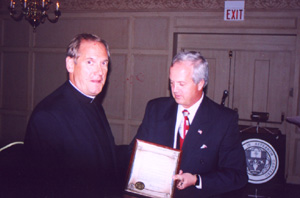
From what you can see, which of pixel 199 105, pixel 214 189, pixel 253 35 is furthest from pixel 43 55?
pixel 214 189

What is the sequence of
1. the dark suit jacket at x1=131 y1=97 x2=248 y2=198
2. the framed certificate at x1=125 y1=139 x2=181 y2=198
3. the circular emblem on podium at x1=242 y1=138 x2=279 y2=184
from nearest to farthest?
1. the framed certificate at x1=125 y1=139 x2=181 y2=198
2. the dark suit jacket at x1=131 y1=97 x2=248 y2=198
3. the circular emblem on podium at x1=242 y1=138 x2=279 y2=184

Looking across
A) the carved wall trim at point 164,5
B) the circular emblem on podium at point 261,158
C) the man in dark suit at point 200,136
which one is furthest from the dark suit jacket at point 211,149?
the carved wall trim at point 164,5

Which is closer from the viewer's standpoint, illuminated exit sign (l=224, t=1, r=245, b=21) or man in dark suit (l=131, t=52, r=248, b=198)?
man in dark suit (l=131, t=52, r=248, b=198)

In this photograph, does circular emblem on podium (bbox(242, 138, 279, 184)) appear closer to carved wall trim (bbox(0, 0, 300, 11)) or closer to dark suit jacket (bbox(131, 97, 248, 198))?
dark suit jacket (bbox(131, 97, 248, 198))

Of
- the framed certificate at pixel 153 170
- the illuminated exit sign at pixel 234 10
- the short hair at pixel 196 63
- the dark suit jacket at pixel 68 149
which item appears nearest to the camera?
the dark suit jacket at pixel 68 149

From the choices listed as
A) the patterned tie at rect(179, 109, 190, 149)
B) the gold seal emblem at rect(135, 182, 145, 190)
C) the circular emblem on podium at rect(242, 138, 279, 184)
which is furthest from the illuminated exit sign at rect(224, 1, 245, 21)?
the gold seal emblem at rect(135, 182, 145, 190)

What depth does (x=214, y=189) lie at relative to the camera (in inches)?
83.5

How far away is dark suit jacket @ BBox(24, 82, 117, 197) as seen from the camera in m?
1.56

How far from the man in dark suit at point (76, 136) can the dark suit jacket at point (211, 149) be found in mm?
541

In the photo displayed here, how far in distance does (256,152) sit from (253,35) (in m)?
2.26

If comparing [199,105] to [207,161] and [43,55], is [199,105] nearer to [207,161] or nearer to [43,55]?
[207,161]

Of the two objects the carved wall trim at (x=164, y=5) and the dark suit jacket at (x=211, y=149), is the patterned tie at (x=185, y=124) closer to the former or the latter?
the dark suit jacket at (x=211, y=149)

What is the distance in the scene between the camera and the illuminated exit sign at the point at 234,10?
Answer: 5.24 metres

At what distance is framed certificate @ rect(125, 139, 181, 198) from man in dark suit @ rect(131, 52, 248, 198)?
9.4 inches
